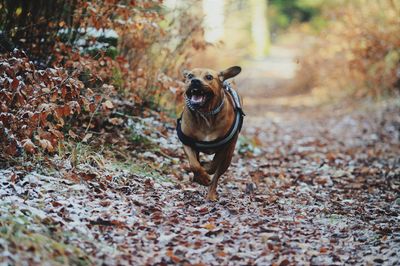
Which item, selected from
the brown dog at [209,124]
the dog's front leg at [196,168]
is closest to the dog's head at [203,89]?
the brown dog at [209,124]

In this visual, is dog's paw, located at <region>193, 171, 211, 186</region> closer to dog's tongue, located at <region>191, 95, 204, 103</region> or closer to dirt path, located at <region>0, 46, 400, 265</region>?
dirt path, located at <region>0, 46, 400, 265</region>

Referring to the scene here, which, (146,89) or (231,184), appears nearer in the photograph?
(231,184)

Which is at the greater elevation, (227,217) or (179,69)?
(179,69)

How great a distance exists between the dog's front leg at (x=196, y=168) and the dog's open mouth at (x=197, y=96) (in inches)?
23.1

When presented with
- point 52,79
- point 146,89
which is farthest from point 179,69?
point 52,79

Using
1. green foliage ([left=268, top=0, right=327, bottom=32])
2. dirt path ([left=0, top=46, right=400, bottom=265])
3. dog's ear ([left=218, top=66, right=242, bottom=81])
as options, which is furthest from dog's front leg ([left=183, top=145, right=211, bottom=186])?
green foliage ([left=268, top=0, right=327, bottom=32])

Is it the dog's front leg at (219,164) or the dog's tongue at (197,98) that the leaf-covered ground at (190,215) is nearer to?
the dog's front leg at (219,164)

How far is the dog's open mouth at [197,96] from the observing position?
5.73 meters

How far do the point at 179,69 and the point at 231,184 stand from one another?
286cm

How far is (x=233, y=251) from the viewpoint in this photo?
468cm

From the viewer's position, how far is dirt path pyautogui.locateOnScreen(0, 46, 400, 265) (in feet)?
14.5

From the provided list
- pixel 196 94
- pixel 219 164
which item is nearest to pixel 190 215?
Answer: pixel 219 164

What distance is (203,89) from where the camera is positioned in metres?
5.74

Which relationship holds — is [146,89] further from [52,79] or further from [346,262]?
[346,262]
